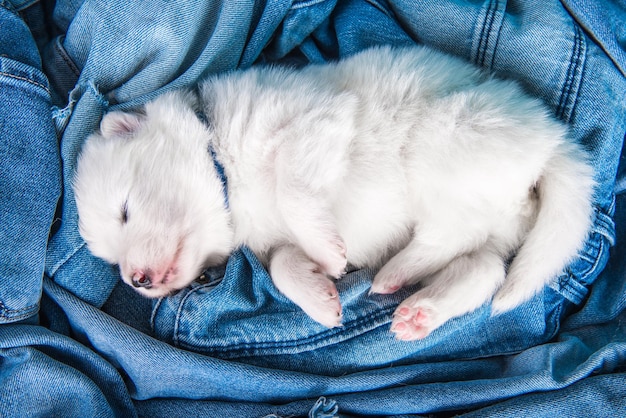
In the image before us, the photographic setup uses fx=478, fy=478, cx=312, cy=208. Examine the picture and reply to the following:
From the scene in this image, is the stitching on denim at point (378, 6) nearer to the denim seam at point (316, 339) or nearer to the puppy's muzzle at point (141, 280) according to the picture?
the denim seam at point (316, 339)

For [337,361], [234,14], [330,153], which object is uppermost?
[234,14]

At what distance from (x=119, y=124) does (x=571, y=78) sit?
6.37 feet

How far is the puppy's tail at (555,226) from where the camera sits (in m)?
1.85

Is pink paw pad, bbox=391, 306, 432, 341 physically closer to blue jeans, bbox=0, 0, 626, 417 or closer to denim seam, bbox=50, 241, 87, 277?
blue jeans, bbox=0, 0, 626, 417

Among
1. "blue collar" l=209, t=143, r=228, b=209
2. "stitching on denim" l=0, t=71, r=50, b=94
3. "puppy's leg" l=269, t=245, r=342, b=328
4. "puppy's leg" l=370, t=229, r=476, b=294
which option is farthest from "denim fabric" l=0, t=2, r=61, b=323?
"puppy's leg" l=370, t=229, r=476, b=294

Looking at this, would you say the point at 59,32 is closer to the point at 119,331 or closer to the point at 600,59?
the point at 119,331

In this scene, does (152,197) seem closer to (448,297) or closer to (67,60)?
(67,60)

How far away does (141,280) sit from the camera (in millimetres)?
1841

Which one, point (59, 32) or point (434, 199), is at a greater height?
point (59, 32)

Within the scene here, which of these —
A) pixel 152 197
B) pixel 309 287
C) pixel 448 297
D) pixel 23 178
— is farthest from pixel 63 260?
pixel 448 297

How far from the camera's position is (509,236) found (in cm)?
203

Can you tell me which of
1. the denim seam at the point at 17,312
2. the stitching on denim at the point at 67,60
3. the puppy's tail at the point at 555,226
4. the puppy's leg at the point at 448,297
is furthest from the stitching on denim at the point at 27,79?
the puppy's tail at the point at 555,226

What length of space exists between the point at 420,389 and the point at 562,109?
4.48 feet

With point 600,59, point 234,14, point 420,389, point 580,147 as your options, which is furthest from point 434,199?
point 234,14
